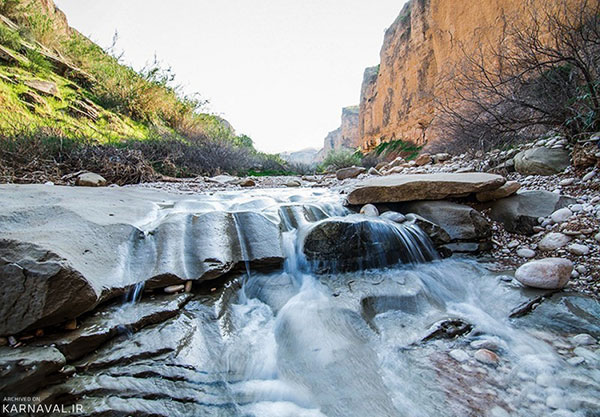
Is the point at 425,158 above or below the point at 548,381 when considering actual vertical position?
above

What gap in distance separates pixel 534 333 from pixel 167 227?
257 centimetres

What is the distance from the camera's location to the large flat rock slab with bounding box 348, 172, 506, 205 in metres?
2.87

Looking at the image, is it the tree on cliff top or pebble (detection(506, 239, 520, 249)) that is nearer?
pebble (detection(506, 239, 520, 249))

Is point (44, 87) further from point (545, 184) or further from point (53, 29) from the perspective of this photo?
point (545, 184)

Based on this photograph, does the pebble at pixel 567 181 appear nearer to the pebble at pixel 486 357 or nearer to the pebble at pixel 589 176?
the pebble at pixel 589 176

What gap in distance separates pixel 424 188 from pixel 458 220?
1.64ft

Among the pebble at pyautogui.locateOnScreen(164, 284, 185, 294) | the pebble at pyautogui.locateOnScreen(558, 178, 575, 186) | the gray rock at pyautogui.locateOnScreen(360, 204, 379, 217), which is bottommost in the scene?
the pebble at pyautogui.locateOnScreen(164, 284, 185, 294)

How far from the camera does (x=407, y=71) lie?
13.8 m

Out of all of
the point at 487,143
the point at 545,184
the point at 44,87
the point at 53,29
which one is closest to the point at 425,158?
the point at 487,143

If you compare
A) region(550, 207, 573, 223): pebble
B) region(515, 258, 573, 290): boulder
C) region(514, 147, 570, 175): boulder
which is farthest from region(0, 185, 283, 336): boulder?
region(514, 147, 570, 175): boulder

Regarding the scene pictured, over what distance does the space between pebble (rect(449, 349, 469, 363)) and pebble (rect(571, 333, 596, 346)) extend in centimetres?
59

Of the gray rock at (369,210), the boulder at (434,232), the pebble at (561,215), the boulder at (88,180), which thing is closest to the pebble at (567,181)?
the pebble at (561,215)

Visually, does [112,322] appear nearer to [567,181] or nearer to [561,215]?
[561,215]

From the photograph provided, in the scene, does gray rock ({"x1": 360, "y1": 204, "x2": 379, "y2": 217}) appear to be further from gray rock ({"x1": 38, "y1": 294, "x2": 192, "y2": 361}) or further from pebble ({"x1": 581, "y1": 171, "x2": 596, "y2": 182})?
pebble ({"x1": 581, "y1": 171, "x2": 596, "y2": 182})
